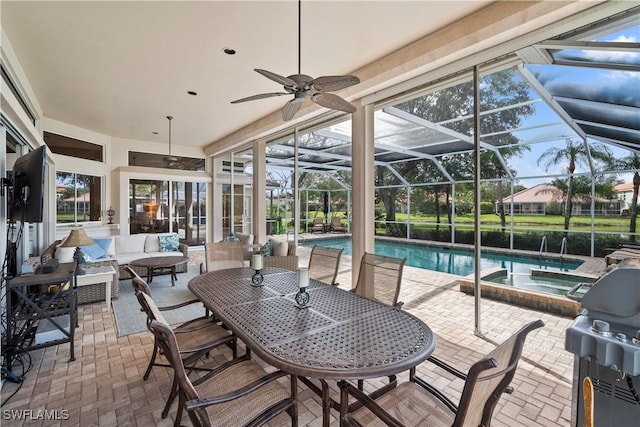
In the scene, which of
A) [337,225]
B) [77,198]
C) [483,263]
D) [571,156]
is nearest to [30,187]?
[77,198]

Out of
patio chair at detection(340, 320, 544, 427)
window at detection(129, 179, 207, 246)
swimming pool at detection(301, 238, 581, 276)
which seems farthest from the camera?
window at detection(129, 179, 207, 246)

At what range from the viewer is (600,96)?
3627 millimetres

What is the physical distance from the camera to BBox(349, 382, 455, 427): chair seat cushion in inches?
53.5

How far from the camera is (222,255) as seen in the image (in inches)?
146

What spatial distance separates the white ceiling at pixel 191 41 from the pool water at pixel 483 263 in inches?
189

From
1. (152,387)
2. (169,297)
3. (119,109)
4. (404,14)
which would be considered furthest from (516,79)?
(119,109)

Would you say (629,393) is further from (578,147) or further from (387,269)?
(578,147)

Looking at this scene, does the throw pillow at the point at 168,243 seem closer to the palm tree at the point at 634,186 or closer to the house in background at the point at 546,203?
the house in background at the point at 546,203

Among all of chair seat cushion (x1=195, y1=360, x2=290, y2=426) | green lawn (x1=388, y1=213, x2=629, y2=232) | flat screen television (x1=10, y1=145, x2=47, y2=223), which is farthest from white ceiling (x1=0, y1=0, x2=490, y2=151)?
green lawn (x1=388, y1=213, x2=629, y2=232)

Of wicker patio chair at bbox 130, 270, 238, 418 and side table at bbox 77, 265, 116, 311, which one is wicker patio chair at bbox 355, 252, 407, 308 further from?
side table at bbox 77, 265, 116, 311

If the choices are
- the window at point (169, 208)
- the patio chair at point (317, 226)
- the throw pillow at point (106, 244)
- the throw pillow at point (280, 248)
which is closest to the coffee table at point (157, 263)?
the throw pillow at point (106, 244)

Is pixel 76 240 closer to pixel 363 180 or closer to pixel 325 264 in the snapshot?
pixel 325 264

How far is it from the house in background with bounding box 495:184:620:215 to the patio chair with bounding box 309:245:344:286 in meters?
7.05

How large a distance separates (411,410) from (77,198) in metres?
8.30
